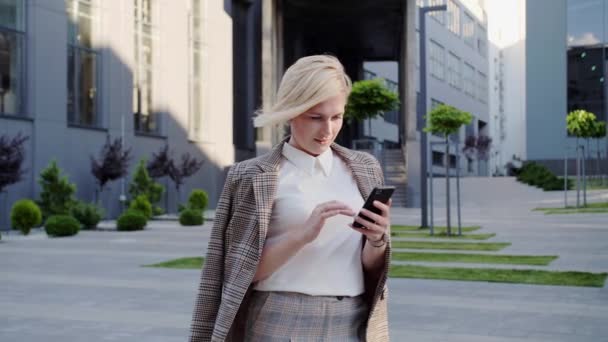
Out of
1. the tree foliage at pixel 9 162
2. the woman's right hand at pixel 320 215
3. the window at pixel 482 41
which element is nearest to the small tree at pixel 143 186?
the tree foliage at pixel 9 162

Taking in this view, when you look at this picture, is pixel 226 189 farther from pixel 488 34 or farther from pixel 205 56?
pixel 488 34

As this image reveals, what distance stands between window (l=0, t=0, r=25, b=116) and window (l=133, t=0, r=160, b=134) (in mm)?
7382

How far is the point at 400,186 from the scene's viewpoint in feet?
134

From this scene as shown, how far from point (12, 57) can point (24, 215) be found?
5877 millimetres

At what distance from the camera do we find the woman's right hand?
243 cm

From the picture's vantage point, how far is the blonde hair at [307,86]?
8.16ft

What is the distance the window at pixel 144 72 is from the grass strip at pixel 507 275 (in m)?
22.2

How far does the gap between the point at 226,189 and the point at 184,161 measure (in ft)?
105

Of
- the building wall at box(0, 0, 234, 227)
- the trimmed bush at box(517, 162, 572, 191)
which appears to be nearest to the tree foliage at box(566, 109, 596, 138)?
the trimmed bush at box(517, 162, 572, 191)

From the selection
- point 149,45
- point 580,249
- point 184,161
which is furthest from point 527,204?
point 580,249

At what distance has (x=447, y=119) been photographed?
21.7m

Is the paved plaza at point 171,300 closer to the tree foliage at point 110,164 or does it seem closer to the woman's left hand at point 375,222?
the woman's left hand at point 375,222

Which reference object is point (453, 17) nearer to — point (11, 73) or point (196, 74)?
point (196, 74)

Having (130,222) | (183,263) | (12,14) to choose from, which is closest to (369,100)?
(130,222)
